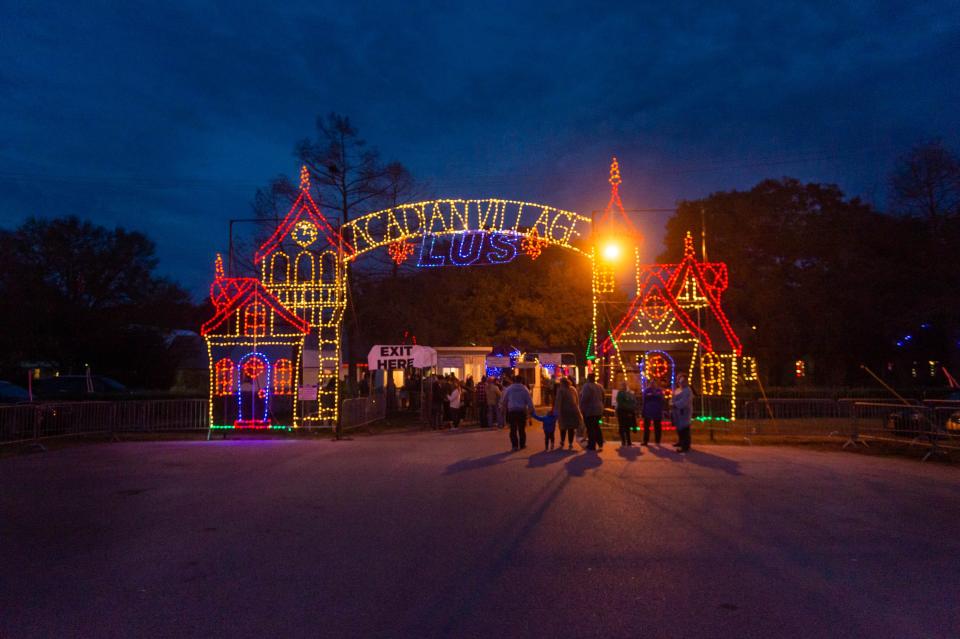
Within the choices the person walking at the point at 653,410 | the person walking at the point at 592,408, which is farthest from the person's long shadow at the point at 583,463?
the person walking at the point at 653,410

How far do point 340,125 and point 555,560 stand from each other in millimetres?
27465

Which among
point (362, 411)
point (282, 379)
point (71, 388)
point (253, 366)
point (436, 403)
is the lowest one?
point (362, 411)

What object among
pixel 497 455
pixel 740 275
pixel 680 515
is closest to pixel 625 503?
pixel 680 515

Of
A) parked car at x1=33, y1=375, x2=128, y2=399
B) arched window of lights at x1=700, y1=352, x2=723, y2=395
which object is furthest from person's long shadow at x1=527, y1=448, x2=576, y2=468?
parked car at x1=33, y1=375, x2=128, y2=399

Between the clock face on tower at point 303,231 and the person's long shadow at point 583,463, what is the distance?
12177 mm

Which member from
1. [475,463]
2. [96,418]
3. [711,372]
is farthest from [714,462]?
[96,418]

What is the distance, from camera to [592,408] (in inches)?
674

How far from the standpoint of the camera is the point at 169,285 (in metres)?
44.7

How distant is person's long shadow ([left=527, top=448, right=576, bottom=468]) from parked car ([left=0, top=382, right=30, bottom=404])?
53.1 feet

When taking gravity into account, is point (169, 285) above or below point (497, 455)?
above

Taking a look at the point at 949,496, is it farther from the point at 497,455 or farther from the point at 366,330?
the point at 366,330

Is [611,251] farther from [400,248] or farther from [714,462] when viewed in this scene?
[714,462]

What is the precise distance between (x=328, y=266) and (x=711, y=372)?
14027 mm

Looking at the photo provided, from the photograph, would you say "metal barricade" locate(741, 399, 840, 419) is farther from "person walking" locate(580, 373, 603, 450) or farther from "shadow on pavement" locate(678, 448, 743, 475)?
"person walking" locate(580, 373, 603, 450)
